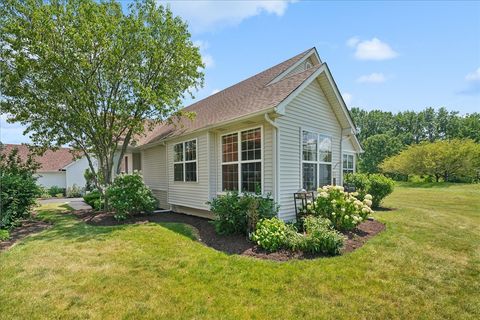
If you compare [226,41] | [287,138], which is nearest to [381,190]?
[287,138]

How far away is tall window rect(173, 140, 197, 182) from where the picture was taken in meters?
Result: 10.2

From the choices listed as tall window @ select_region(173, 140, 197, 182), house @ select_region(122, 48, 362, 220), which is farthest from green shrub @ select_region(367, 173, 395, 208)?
tall window @ select_region(173, 140, 197, 182)

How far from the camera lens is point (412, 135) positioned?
2419 inches

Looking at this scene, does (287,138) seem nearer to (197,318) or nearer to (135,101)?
(197,318)

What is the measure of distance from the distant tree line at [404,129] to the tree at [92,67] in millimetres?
47311

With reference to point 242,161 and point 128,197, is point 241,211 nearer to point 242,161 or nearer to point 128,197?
point 242,161

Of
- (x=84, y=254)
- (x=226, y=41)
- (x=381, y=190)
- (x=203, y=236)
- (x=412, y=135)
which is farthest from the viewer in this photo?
(x=412, y=135)

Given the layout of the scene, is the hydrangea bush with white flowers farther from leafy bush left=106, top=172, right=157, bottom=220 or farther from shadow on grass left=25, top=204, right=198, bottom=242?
leafy bush left=106, top=172, right=157, bottom=220

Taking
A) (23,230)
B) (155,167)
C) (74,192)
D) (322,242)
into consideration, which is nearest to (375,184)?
(322,242)

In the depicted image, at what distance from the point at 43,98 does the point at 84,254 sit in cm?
791

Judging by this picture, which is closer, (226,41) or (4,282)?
(4,282)

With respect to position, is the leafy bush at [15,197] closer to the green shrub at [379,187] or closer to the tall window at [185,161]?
the tall window at [185,161]

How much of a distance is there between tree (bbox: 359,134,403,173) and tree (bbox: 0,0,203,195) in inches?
1836

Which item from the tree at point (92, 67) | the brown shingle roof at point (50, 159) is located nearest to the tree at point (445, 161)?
the tree at point (92, 67)
